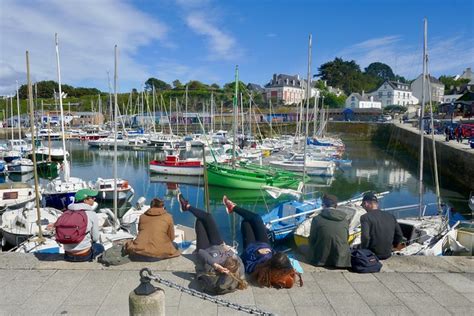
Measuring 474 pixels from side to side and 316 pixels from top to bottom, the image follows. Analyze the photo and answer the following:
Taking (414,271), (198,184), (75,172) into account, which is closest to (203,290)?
(414,271)

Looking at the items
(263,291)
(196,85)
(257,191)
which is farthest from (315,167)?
(196,85)

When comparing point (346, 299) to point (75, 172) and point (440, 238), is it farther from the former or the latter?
point (75, 172)

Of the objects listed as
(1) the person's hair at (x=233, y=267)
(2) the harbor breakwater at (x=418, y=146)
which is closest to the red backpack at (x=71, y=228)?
(1) the person's hair at (x=233, y=267)

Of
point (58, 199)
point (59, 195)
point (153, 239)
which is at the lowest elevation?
point (58, 199)

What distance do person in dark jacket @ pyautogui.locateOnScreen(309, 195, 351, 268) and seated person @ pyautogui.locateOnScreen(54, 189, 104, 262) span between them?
340 cm

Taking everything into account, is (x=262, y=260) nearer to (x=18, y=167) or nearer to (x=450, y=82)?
(x=18, y=167)

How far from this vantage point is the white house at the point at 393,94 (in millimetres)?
105062

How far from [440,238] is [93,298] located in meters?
10.2

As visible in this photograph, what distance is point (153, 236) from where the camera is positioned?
5.64m

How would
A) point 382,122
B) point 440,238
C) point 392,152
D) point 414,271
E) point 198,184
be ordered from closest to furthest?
point 414,271
point 440,238
point 198,184
point 392,152
point 382,122

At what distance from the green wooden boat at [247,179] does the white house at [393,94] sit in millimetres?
90619

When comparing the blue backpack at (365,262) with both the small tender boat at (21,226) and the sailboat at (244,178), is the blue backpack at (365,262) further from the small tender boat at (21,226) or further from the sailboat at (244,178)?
the sailboat at (244,178)

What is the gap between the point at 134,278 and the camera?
522 cm

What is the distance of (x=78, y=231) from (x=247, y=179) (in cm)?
1947
